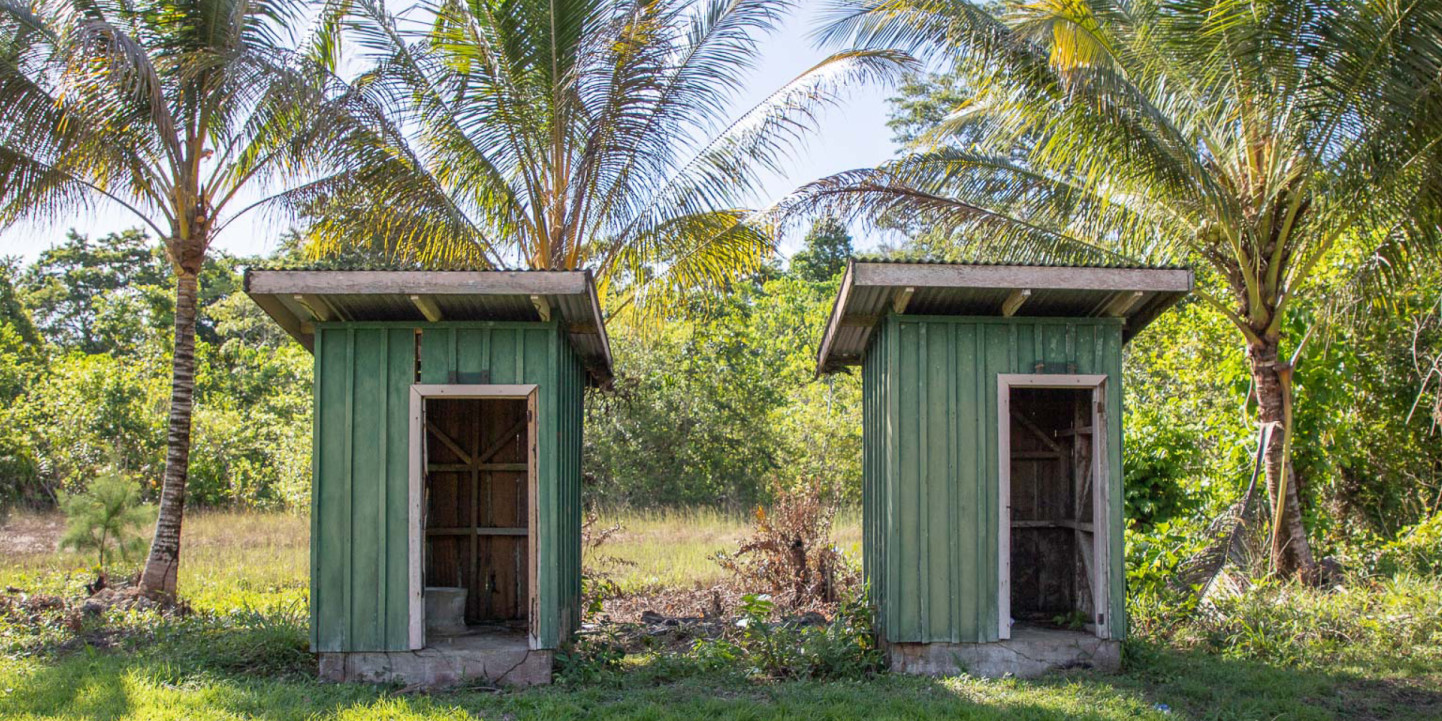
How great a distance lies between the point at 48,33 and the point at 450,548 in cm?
527

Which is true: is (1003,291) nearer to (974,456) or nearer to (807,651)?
(974,456)

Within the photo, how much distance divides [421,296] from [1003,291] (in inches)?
143

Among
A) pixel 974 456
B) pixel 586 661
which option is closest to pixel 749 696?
pixel 586 661

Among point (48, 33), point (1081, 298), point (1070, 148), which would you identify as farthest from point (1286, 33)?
point (48, 33)

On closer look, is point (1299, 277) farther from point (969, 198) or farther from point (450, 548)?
point (450, 548)

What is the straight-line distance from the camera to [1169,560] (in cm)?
842

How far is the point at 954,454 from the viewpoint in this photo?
664 centimetres

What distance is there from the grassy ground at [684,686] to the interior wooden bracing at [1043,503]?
3.70 ft

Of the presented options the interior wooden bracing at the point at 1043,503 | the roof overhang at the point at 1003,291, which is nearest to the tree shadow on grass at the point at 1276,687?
the interior wooden bracing at the point at 1043,503

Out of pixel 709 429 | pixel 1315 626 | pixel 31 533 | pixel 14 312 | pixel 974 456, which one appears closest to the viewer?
pixel 974 456

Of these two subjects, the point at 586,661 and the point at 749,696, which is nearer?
the point at 749,696

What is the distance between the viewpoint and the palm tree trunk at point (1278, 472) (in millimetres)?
8445

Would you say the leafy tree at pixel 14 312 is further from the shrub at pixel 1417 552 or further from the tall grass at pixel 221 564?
the shrub at pixel 1417 552

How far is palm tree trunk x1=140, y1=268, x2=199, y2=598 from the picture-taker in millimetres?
8789
